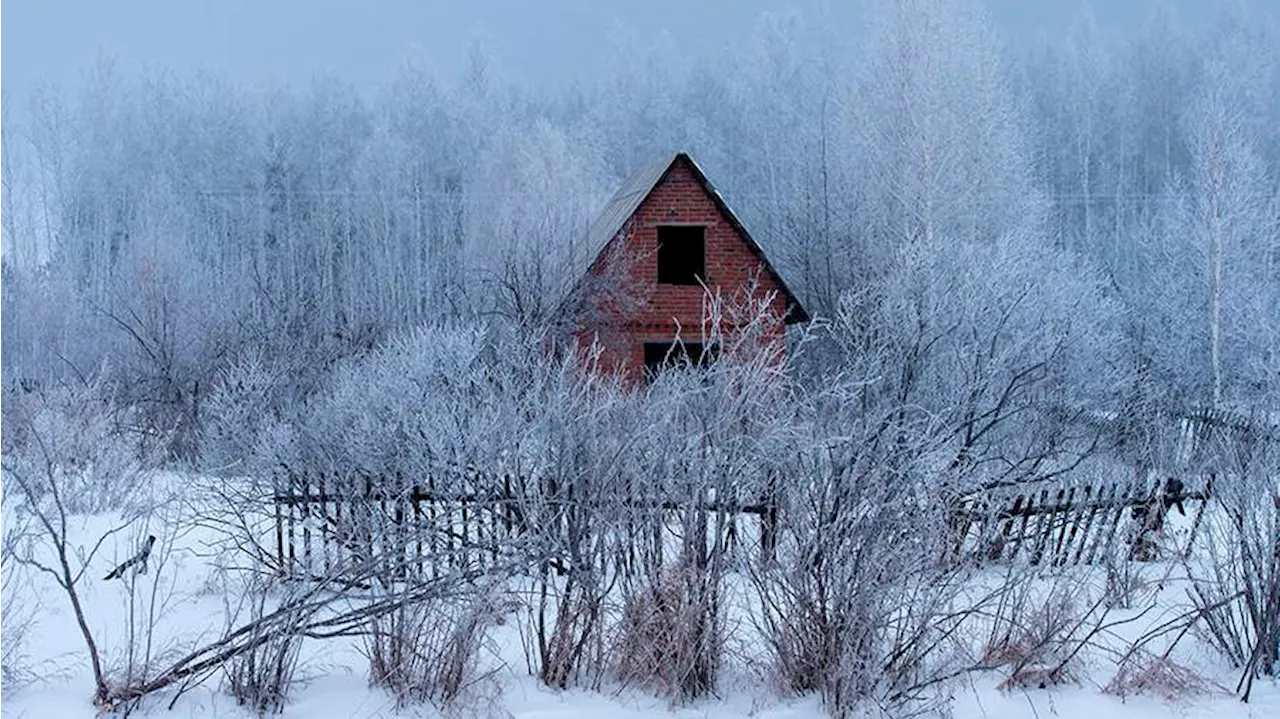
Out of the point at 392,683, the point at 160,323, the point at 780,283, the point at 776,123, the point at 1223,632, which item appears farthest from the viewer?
the point at 776,123

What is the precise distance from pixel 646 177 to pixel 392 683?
14610mm

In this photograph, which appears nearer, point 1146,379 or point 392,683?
point 392,683

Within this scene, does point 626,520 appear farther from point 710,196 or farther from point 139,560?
point 710,196

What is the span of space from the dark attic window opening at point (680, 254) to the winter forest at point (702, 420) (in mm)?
1529

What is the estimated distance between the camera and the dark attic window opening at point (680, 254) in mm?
19875

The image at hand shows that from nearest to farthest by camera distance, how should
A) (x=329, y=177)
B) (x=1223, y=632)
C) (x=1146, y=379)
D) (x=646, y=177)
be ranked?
1. (x=1223, y=632)
2. (x=1146, y=379)
3. (x=646, y=177)
4. (x=329, y=177)

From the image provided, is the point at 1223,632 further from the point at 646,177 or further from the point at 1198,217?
the point at 1198,217

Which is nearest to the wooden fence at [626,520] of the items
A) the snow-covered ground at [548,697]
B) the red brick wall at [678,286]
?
the snow-covered ground at [548,697]

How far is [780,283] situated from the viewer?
1912cm

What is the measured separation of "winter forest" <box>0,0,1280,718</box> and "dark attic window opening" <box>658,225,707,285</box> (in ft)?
5.02

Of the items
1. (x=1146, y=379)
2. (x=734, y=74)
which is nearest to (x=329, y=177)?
(x=734, y=74)

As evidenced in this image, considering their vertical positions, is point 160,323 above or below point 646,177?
below

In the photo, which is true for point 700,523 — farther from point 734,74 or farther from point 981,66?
point 734,74

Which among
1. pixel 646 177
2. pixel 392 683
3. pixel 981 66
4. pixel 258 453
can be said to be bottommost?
pixel 392 683
